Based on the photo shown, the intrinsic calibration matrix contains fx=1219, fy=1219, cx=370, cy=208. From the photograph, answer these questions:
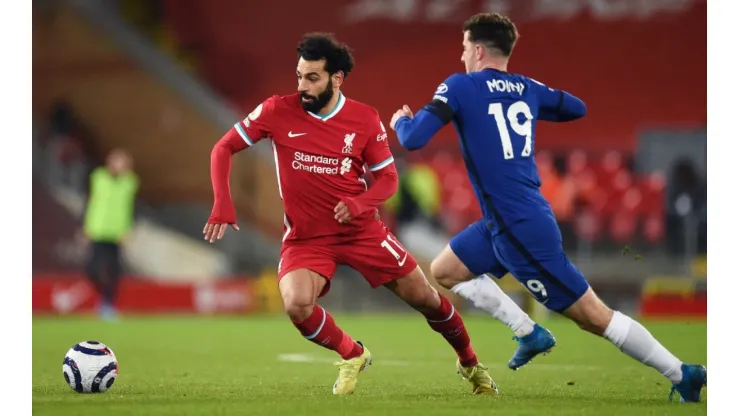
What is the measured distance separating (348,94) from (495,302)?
14857mm

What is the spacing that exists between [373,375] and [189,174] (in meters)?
12.3

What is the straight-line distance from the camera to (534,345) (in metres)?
6.64

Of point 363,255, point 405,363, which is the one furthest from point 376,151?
point 405,363

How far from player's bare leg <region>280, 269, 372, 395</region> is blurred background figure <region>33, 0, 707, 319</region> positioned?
9.40 metres

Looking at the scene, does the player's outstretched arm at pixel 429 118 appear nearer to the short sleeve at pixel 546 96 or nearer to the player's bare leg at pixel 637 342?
the short sleeve at pixel 546 96

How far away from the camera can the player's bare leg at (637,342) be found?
6.19 metres

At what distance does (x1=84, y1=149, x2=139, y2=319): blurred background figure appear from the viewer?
15438 millimetres

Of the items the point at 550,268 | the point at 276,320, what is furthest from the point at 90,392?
the point at 276,320

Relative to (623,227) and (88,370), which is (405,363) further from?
(623,227)

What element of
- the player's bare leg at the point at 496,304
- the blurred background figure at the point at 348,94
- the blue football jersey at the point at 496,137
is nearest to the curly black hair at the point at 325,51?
the blue football jersey at the point at 496,137

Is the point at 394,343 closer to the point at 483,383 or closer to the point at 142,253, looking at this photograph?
the point at 483,383

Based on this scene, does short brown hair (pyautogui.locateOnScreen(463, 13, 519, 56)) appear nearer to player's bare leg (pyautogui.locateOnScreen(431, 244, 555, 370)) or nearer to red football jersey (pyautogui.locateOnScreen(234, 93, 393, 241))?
red football jersey (pyautogui.locateOnScreen(234, 93, 393, 241))

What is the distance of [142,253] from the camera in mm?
18906

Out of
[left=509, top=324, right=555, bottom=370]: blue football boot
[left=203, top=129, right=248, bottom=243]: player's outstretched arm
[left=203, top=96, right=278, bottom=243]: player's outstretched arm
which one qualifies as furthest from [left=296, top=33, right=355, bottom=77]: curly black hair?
[left=509, top=324, right=555, bottom=370]: blue football boot
